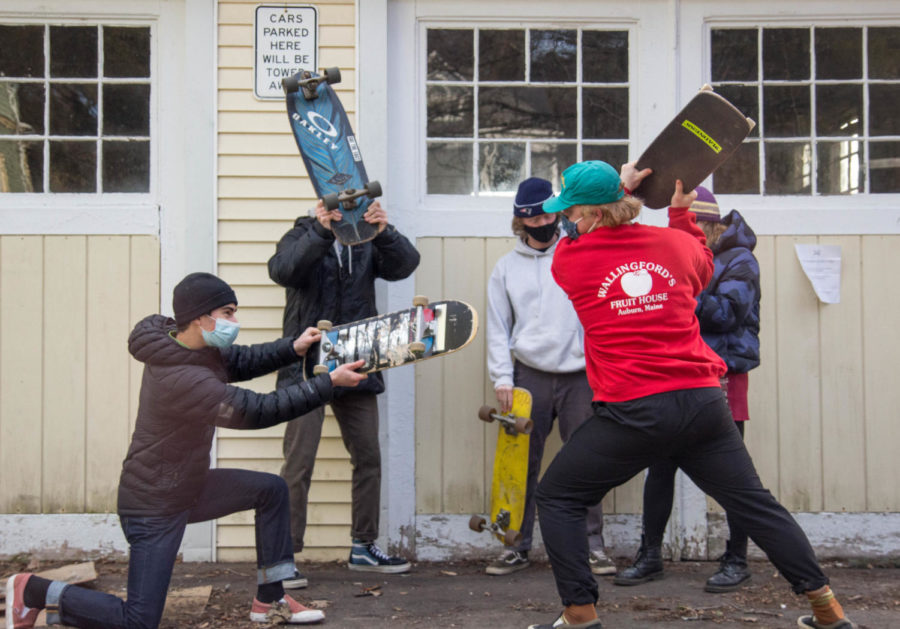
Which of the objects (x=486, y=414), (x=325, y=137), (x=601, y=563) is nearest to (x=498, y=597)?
(x=601, y=563)

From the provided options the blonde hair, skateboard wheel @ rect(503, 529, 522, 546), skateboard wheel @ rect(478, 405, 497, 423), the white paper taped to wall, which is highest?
the blonde hair

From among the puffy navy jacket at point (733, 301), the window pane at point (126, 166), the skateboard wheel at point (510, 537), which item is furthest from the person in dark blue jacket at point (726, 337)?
the window pane at point (126, 166)

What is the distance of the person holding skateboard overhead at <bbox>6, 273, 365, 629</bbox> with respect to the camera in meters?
3.47

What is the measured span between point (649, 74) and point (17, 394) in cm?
386

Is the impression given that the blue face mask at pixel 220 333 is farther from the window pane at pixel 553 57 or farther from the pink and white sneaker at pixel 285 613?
the window pane at pixel 553 57

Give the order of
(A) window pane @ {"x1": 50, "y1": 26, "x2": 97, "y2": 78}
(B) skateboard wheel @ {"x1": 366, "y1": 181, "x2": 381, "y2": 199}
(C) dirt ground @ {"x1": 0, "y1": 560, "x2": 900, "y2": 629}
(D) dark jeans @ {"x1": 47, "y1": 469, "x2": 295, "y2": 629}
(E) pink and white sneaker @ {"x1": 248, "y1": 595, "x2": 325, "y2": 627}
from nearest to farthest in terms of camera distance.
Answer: (D) dark jeans @ {"x1": 47, "y1": 469, "x2": 295, "y2": 629} → (E) pink and white sneaker @ {"x1": 248, "y1": 595, "x2": 325, "y2": 627} → (C) dirt ground @ {"x1": 0, "y1": 560, "x2": 900, "y2": 629} → (B) skateboard wheel @ {"x1": 366, "y1": 181, "x2": 381, "y2": 199} → (A) window pane @ {"x1": 50, "y1": 26, "x2": 97, "y2": 78}

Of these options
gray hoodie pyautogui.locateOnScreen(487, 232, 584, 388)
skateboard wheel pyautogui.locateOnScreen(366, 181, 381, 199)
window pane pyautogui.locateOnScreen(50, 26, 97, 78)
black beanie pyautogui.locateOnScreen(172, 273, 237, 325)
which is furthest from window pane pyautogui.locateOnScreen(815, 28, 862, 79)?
window pane pyautogui.locateOnScreen(50, 26, 97, 78)

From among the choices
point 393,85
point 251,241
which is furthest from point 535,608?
point 393,85

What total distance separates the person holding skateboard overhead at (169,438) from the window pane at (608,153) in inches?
87.4

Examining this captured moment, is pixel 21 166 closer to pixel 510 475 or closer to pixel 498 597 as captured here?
pixel 510 475

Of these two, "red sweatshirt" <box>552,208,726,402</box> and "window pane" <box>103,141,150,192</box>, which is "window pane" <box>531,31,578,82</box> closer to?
"red sweatshirt" <box>552,208,726,402</box>

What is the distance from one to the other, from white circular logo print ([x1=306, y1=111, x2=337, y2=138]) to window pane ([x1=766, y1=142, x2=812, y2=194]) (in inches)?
95.6

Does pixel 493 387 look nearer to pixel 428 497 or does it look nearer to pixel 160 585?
A: pixel 428 497

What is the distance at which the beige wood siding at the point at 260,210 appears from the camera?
497 centimetres
